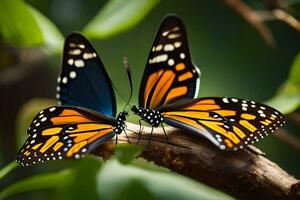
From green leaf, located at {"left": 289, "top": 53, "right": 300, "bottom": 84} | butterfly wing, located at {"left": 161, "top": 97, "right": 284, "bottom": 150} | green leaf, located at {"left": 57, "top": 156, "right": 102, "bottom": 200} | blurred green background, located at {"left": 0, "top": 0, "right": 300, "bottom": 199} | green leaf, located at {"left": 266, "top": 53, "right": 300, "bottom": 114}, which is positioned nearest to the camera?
green leaf, located at {"left": 57, "top": 156, "right": 102, "bottom": 200}

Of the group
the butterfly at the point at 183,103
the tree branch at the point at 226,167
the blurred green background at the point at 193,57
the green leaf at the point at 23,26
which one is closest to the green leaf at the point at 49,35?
the green leaf at the point at 23,26

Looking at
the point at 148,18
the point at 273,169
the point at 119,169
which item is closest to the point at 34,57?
the point at 148,18

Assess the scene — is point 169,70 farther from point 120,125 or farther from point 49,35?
point 49,35

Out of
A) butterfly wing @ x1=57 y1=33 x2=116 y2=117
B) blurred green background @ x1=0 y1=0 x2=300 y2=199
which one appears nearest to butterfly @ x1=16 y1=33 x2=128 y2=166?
butterfly wing @ x1=57 y1=33 x2=116 y2=117

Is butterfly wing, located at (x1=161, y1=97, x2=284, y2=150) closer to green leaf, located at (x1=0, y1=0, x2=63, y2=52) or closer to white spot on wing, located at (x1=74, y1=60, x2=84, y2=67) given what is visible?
white spot on wing, located at (x1=74, y1=60, x2=84, y2=67)

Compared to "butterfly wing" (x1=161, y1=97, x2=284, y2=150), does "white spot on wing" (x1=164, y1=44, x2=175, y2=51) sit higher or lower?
higher

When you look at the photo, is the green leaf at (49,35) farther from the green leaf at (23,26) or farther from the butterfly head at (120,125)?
the butterfly head at (120,125)
